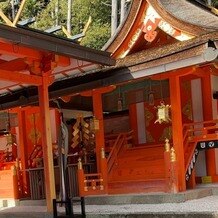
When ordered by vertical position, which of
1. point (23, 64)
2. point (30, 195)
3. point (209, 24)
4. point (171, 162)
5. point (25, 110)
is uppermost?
point (209, 24)

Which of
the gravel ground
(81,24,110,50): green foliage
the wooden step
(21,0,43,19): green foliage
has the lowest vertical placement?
the gravel ground

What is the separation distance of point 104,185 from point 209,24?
490 cm

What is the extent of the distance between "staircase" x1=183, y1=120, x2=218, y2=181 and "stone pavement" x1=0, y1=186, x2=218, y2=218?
694mm

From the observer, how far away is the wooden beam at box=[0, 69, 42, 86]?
919cm

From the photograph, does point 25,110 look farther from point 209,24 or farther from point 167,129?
point 209,24

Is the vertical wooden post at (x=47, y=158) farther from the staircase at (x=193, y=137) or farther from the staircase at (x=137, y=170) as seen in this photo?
the staircase at (x=193, y=137)

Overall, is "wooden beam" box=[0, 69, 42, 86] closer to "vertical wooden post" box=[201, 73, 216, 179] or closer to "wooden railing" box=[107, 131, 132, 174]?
"wooden railing" box=[107, 131, 132, 174]

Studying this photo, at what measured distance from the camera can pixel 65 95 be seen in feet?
39.6

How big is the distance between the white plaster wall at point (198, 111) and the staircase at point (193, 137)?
47 centimetres

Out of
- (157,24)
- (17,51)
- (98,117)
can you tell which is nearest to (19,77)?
(17,51)

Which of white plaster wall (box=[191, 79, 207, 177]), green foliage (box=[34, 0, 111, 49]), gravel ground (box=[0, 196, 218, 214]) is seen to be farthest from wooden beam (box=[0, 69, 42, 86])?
green foliage (box=[34, 0, 111, 49])

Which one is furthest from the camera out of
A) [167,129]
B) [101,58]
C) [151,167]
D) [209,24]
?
[167,129]

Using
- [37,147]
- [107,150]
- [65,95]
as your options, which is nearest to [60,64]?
[65,95]

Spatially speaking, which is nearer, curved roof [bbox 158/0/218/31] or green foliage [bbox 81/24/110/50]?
curved roof [bbox 158/0/218/31]
